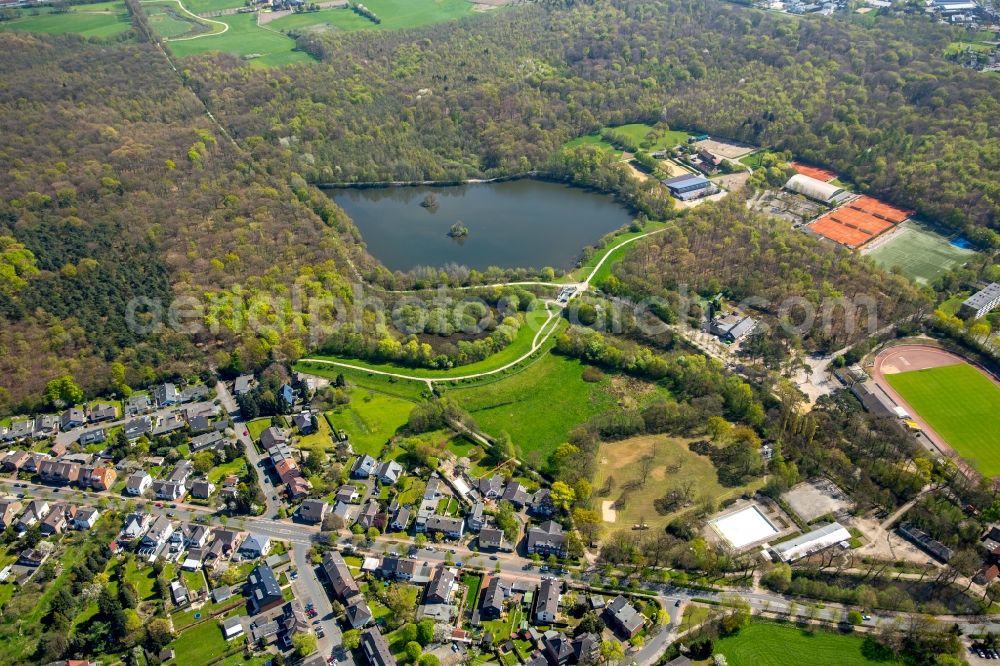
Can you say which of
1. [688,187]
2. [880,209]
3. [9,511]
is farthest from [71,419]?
[880,209]

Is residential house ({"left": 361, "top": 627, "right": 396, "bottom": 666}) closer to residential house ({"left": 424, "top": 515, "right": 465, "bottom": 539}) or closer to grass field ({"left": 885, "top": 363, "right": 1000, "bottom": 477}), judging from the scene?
residential house ({"left": 424, "top": 515, "right": 465, "bottom": 539})

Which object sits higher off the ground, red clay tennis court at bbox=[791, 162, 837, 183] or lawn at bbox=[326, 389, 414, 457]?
red clay tennis court at bbox=[791, 162, 837, 183]

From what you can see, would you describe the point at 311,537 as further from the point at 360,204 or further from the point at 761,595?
the point at 360,204

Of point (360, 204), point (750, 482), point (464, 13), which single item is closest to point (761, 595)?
point (750, 482)

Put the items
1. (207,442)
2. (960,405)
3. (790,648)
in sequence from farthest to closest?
(960,405) → (207,442) → (790,648)

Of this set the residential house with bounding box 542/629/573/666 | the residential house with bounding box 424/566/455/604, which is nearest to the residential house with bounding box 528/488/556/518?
the residential house with bounding box 424/566/455/604

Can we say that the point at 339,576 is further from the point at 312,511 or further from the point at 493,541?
the point at 493,541
